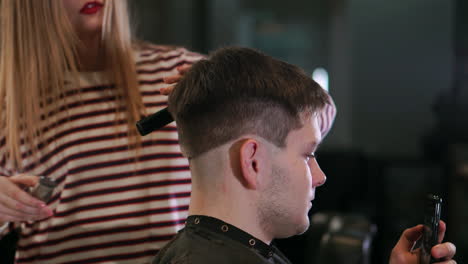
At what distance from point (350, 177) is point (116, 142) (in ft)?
8.28

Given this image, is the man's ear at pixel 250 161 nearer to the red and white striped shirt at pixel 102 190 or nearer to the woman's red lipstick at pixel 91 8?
the red and white striped shirt at pixel 102 190

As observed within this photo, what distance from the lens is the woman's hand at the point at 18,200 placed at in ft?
3.77

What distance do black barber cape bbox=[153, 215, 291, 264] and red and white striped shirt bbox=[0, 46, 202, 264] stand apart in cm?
35

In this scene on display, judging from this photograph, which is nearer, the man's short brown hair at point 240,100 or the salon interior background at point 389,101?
the man's short brown hair at point 240,100

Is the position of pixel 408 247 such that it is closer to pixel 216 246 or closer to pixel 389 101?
pixel 216 246

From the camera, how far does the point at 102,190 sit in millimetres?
1365

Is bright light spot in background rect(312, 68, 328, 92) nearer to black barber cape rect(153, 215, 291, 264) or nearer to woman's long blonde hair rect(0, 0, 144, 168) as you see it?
woman's long blonde hair rect(0, 0, 144, 168)

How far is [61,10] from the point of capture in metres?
1.32

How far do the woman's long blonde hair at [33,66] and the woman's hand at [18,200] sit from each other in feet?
0.63

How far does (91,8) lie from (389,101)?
10.4 ft

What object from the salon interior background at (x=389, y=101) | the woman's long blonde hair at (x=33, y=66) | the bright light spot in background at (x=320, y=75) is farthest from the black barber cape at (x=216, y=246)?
the bright light spot in background at (x=320, y=75)

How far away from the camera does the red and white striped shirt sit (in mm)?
1358

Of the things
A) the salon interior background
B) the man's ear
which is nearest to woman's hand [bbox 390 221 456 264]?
the man's ear

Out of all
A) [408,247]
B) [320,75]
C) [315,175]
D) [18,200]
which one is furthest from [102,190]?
[320,75]
